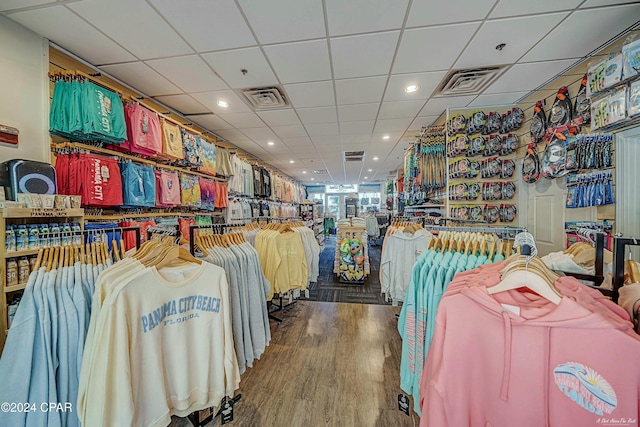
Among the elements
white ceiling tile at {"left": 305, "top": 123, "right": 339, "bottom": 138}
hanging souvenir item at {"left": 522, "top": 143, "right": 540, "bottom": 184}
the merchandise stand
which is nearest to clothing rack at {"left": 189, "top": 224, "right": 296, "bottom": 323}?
the merchandise stand

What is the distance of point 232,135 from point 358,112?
2828 mm

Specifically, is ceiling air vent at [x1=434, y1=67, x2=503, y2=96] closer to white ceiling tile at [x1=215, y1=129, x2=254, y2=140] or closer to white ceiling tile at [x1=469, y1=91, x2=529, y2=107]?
white ceiling tile at [x1=469, y1=91, x2=529, y2=107]

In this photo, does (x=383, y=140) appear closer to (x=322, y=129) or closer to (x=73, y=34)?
(x=322, y=129)

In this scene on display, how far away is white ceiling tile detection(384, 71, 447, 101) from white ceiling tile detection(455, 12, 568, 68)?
31 centimetres

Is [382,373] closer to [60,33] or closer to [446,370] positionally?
[446,370]

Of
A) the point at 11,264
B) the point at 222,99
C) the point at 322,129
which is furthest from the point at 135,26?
the point at 322,129

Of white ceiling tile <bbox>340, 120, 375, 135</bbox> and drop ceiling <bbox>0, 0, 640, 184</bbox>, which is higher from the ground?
white ceiling tile <bbox>340, 120, 375, 135</bbox>

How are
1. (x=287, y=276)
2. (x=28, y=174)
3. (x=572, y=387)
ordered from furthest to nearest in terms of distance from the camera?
(x=287, y=276) < (x=28, y=174) < (x=572, y=387)

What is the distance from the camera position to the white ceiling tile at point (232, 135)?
4.94 m

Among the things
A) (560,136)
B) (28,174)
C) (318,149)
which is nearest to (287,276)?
(28,174)

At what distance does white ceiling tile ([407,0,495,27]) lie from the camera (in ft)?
6.10

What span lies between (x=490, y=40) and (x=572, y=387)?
284 centimetres

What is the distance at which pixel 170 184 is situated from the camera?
3.32 meters

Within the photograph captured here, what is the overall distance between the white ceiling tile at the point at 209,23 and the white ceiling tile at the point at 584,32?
287 centimetres
